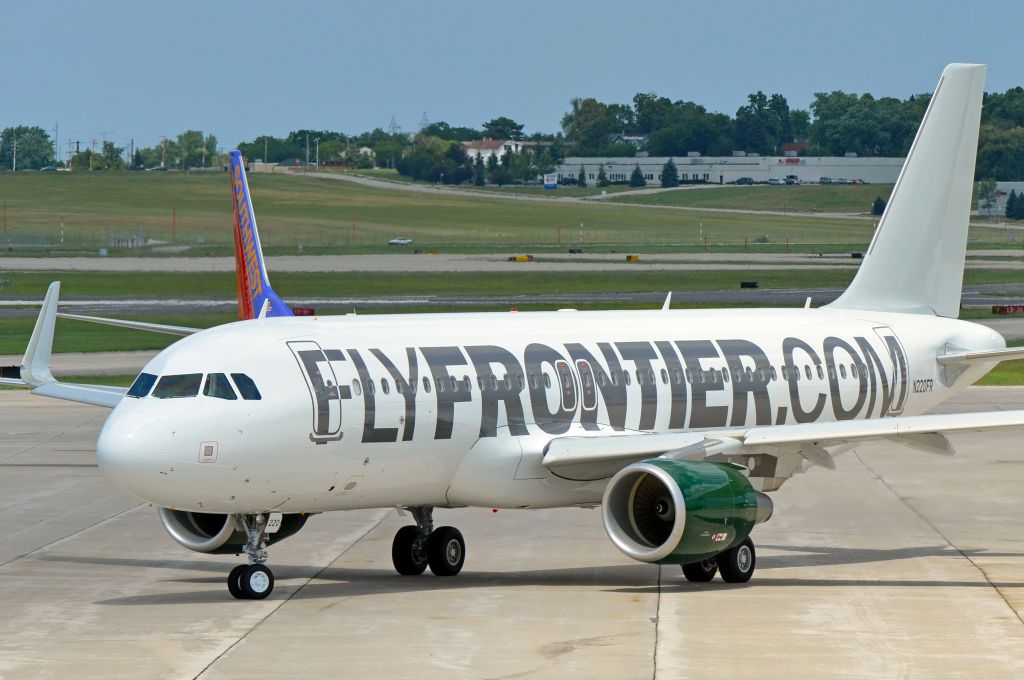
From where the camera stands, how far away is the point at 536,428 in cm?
2734

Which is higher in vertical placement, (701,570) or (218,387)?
(218,387)

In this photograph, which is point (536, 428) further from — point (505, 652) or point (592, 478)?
point (505, 652)

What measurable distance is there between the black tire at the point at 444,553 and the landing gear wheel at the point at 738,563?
4.37m

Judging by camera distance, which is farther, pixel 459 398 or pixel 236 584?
pixel 459 398

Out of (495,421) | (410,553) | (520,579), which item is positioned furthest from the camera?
(410,553)

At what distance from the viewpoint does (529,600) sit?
81.9 feet

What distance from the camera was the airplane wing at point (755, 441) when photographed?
A: 25547 millimetres

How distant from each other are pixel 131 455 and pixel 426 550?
20.5 feet

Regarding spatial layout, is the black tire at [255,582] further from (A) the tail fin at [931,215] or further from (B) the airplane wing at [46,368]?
(A) the tail fin at [931,215]

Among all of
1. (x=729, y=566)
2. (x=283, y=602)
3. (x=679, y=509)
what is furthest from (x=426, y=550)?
(x=679, y=509)

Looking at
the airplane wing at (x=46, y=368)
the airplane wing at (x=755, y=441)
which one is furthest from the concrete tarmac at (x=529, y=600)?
the airplane wing at (x=46, y=368)

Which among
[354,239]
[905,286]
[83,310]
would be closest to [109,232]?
[354,239]

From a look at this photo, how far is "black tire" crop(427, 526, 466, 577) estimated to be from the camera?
91.0 feet

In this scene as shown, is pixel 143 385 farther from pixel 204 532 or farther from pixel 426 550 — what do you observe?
pixel 426 550
